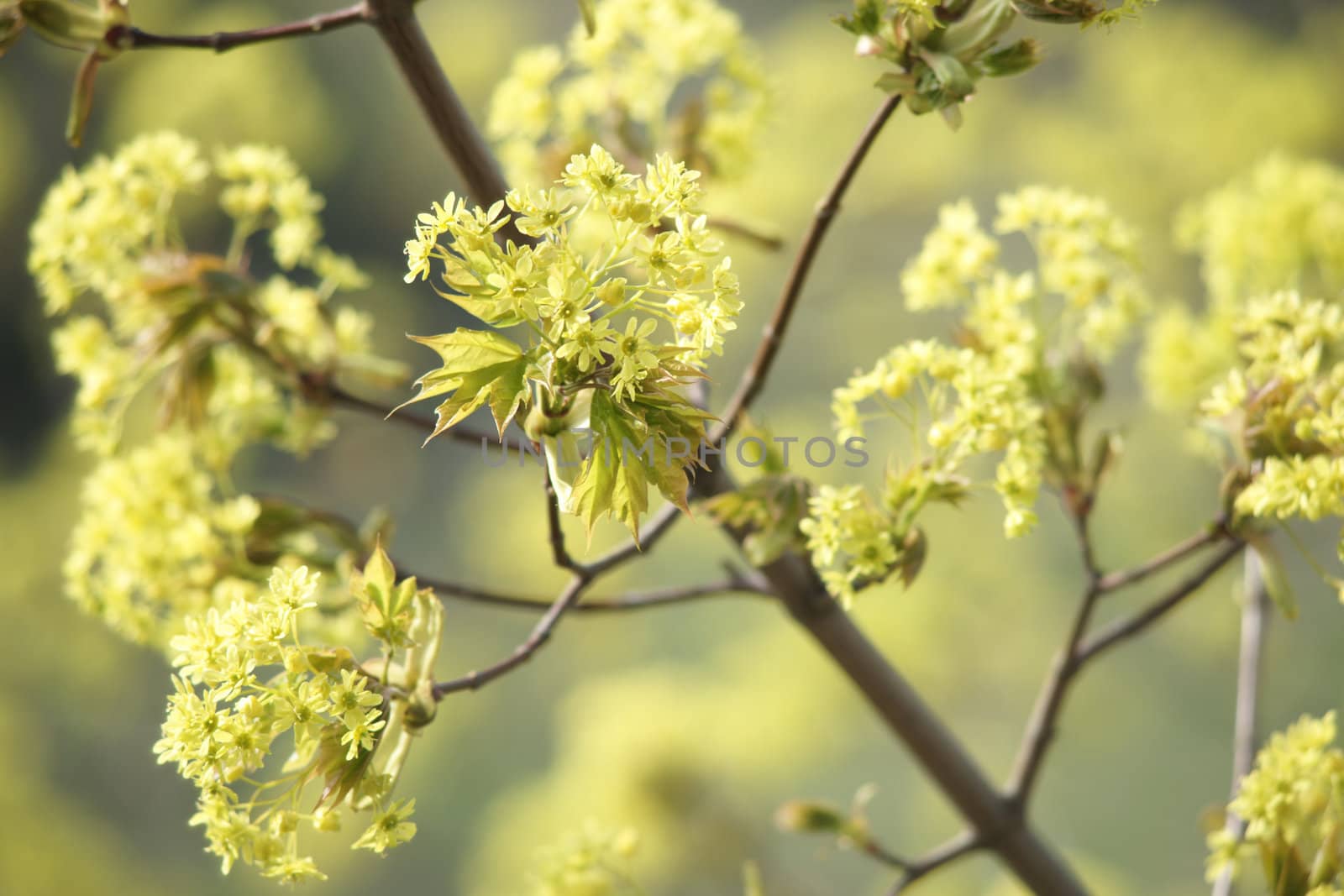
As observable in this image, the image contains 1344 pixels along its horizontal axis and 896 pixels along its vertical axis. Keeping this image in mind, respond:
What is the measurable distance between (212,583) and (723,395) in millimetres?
1798

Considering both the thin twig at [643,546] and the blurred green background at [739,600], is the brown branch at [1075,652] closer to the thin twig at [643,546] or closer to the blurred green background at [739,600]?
the thin twig at [643,546]

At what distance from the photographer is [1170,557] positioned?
48 cm

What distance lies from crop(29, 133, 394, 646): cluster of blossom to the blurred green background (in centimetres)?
92

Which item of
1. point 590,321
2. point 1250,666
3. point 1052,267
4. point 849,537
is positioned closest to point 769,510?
point 849,537

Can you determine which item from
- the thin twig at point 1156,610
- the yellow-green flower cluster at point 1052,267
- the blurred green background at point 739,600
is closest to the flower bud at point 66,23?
the yellow-green flower cluster at point 1052,267

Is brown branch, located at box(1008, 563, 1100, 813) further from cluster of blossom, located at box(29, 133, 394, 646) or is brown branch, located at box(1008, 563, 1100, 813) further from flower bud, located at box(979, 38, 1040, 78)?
cluster of blossom, located at box(29, 133, 394, 646)

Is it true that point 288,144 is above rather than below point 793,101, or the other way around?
below

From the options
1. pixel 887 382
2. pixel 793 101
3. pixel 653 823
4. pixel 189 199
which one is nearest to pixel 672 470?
pixel 887 382

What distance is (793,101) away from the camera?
6.97 ft

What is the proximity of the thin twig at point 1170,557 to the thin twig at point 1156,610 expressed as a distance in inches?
0.5

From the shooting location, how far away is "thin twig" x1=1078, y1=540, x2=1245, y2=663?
49cm

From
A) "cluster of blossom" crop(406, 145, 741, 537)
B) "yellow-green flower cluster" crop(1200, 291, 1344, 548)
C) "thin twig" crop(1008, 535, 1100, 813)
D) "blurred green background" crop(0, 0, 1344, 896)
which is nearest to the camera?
"cluster of blossom" crop(406, 145, 741, 537)

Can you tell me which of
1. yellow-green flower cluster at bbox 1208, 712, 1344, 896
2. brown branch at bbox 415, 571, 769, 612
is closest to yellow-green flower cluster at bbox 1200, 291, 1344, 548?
yellow-green flower cluster at bbox 1208, 712, 1344, 896

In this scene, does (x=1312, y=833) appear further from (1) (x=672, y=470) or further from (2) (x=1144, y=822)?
(2) (x=1144, y=822)
